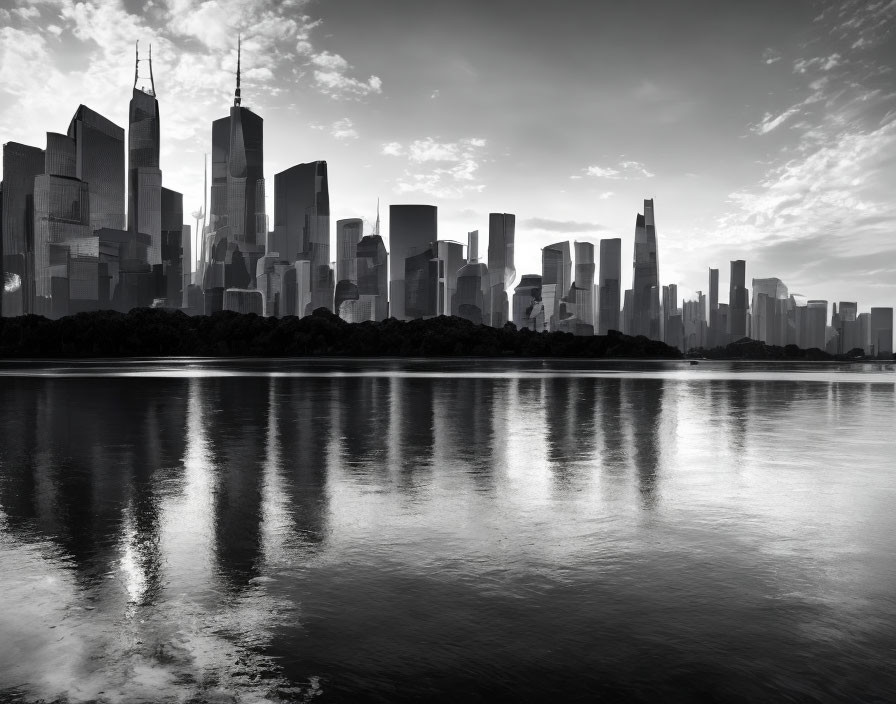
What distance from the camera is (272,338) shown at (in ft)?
397

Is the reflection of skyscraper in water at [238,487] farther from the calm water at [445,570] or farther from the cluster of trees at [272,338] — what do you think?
the cluster of trees at [272,338]

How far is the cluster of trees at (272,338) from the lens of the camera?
112250mm

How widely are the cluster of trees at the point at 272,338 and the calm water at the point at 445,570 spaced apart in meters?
108

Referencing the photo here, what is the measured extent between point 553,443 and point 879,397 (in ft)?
76.9

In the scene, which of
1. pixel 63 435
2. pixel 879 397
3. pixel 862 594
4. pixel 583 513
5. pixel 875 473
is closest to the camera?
pixel 862 594

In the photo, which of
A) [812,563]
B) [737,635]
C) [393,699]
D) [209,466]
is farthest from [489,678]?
[209,466]

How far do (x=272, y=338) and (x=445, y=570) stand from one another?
387 feet

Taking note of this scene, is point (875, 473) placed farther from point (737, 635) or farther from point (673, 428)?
point (737, 635)

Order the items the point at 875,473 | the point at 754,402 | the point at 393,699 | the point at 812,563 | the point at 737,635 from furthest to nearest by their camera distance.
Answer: the point at 754,402
the point at 875,473
the point at 812,563
the point at 737,635
the point at 393,699

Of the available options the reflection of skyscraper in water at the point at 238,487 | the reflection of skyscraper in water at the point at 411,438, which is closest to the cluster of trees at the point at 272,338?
the reflection of skyscraper in water at the point at 411,438

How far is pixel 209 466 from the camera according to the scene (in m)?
12.7

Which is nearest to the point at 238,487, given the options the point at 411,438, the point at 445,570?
the point at 445,570

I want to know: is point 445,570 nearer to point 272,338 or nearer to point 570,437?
point 570,437

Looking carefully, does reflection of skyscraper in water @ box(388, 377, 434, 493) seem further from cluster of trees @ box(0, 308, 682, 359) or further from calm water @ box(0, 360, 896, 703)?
cluster of trees @ box(0, 308, 682, 359)
